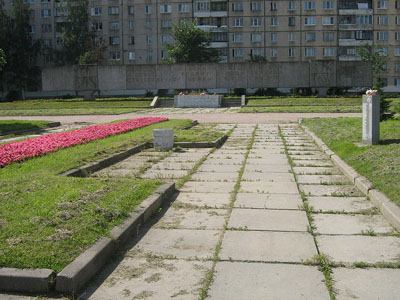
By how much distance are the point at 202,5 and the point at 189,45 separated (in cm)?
1014

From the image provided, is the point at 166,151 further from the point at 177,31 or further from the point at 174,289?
the point at 177,31

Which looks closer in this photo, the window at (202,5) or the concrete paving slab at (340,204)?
the concrete paving slab at (340,204)

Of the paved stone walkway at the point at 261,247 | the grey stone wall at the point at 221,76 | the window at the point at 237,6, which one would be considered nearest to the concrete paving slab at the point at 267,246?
the paved stone walkway at the point at 261,247

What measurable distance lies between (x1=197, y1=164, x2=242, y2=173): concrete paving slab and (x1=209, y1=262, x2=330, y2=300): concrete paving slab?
183 inches

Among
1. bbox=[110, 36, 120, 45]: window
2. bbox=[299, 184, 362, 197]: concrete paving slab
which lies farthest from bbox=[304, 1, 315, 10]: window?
bbox=[299, 184, 362, 197]: concrete paving slab

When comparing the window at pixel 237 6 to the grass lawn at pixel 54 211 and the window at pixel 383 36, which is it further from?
the grass lawn at pixel 54 211

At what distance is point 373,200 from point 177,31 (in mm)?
56960

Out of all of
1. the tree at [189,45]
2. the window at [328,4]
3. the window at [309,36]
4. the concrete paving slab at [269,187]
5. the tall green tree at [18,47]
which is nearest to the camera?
the concrete paving slab at [269,187]

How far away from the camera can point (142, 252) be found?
13.9ft

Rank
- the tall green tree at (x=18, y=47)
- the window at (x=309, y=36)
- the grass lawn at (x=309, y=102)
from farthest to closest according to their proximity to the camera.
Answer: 1. the tall green tree at (x=18, y=47)
2. the window at (x=309, y=36)
3. the grass lawn at (x=309, y=102)

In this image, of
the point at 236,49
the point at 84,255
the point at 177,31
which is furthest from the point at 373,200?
the point at 236,49

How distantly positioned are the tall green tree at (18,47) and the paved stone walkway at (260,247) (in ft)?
223

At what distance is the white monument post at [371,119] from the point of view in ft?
32.5

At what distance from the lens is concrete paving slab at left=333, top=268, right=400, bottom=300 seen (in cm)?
333
